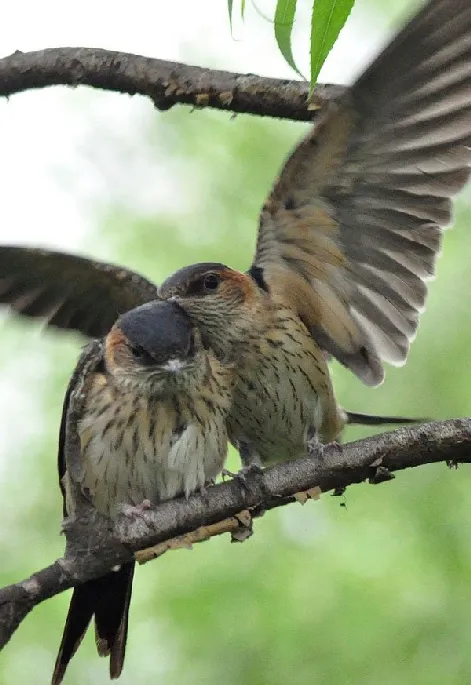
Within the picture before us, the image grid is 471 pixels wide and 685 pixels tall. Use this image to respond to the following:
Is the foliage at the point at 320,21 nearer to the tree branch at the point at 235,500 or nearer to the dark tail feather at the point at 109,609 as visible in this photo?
the tree branch at the point at 235,500

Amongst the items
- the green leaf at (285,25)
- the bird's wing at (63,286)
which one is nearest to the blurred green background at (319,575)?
the bird's wing at (63,286)

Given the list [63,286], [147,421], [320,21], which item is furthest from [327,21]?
[63,286]

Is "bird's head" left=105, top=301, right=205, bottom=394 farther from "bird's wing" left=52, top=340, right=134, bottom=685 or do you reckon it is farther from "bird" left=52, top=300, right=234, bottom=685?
"bird's wing" left=52, top=340, right=134, bottom=685

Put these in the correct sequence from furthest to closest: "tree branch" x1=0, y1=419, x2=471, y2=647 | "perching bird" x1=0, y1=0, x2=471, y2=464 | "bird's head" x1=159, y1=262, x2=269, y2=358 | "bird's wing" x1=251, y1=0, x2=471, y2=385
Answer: "bird's head" x1=159, y1=262, x2=269, y2=358
"perching bird" x1=0, y1=0, x2=471, y2=464
"bird's wing" x1=251, y1=0, x2=471, y2=385
"tree branch" x1=0, y1=419, x2=471, y2=647

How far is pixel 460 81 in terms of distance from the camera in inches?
164

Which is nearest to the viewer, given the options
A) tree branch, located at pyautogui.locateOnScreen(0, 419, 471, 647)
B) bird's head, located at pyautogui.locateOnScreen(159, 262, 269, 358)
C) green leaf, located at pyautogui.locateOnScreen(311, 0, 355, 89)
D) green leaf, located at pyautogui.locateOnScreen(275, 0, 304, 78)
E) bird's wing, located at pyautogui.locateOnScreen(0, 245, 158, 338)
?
green leaf, located at pyautogui.locateOnScreen(311, 0, 355, 89)

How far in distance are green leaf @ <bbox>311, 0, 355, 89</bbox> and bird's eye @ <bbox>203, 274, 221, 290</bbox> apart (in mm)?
2756

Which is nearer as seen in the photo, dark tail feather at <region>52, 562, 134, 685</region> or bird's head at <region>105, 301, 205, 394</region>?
bird's head at <region>105, 301, 205, 394</region>

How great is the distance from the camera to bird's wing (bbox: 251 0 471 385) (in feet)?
13.6

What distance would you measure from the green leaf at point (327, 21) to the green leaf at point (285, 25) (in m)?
0.09

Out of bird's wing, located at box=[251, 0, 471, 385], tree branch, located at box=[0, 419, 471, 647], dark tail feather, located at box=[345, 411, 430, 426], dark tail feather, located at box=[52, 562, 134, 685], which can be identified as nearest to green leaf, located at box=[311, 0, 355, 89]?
bird's wing, located at box=[251, 0, 471, 385]

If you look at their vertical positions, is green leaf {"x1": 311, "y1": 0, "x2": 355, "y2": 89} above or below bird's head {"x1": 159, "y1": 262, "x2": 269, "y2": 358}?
below

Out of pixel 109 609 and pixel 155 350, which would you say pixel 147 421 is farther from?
pixel 109 609

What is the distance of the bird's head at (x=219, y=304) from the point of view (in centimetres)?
496
